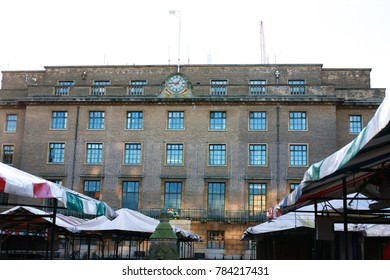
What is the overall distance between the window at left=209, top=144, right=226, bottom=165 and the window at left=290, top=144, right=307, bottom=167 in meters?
4.75

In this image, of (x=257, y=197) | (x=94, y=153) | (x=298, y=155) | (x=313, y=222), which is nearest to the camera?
(x=313, y=222)

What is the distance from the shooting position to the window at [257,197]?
36.8 meters

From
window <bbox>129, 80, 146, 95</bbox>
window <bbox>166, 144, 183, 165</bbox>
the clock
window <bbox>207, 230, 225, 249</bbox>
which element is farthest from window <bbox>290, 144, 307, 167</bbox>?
window <bbox>129, 80, 146, 95</bbox>

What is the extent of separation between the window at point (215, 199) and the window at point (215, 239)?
48.4 inches

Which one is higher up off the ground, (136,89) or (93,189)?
(136,89)

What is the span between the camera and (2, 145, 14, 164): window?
4000 centimetres

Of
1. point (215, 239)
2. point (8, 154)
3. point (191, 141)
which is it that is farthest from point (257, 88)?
point (8, 154)

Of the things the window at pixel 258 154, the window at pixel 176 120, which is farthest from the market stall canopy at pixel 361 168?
the window at pixel 176 120

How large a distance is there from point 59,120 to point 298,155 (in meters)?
17.5

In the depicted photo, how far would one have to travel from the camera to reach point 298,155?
37.5m

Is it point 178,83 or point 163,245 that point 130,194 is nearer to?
point 178,83

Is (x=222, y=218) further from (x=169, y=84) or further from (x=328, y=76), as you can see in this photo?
(x=328, y=76)

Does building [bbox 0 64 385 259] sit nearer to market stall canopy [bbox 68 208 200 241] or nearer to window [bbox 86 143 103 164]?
window [bbox 86 143 103 164]
